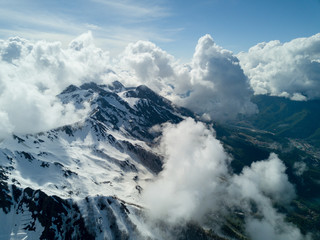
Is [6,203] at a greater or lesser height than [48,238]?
greater

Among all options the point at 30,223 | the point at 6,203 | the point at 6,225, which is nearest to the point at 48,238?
the point at 30,223

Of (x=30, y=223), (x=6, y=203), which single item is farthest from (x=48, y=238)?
(x=6, y=203)

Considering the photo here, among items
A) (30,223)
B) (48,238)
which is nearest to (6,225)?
(30,223)

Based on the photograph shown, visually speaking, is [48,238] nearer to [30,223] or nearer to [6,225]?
[30,223]

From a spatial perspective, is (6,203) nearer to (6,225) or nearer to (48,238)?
(6,225)

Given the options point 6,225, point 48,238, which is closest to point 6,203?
point 6,225
